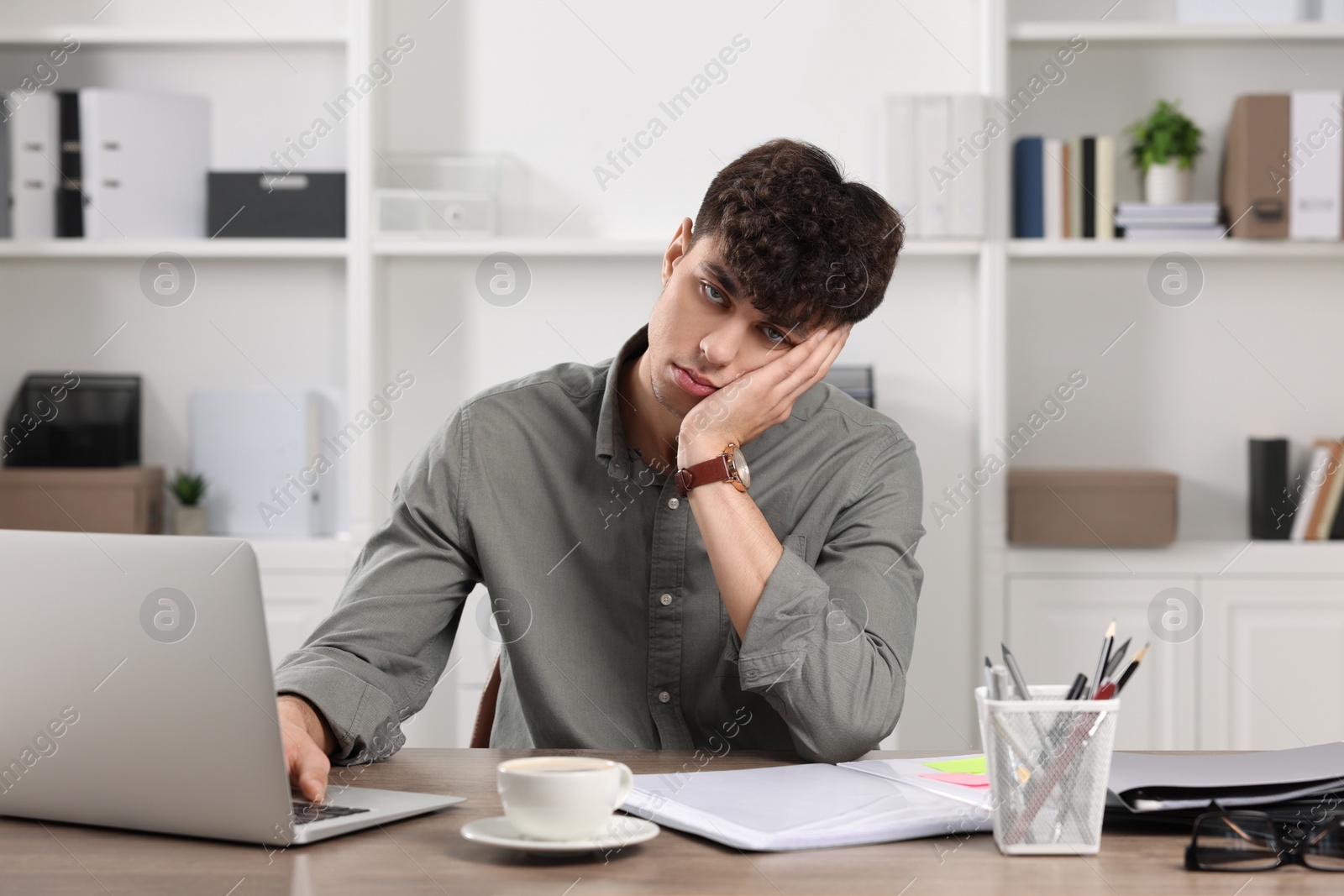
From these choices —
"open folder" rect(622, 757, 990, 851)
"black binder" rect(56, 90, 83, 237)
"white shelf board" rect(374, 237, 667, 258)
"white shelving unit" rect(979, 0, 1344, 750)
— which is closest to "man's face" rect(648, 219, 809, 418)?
"open folder" rect(622, 757, 990, 851)

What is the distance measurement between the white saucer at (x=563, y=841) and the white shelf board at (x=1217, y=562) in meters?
1.99

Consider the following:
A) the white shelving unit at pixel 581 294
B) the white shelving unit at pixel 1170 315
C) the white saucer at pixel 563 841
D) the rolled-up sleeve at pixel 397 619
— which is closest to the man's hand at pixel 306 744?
the rolled-up sleeve at pixel 397 619

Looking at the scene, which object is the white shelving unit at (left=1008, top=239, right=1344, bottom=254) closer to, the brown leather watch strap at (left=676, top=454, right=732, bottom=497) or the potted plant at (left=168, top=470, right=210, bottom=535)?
the brown leather watch strap at (left=676, top=454, right=732, bottom=497)

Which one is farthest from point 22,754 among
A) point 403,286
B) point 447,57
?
point 447,57

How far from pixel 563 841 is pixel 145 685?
0.98ft

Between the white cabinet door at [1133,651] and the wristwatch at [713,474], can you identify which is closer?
the wristwatch at [713,474]

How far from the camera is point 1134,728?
2.61 meters

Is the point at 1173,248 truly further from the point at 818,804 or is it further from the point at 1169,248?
the point at 818,804

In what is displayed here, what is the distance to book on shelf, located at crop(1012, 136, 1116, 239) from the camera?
8.83 feet

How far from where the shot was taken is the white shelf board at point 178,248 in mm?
2729

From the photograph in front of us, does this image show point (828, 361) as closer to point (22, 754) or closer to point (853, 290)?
point (853, 290)

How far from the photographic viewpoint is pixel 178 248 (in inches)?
108

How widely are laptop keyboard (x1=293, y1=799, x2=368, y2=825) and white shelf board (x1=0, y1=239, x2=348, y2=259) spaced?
6.53 ft

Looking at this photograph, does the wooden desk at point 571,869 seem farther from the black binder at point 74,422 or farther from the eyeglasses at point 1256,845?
the black binder at point 74,422
